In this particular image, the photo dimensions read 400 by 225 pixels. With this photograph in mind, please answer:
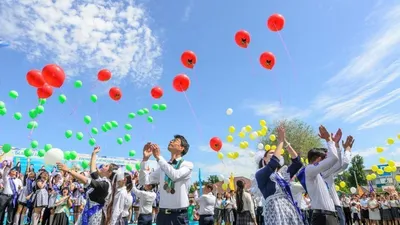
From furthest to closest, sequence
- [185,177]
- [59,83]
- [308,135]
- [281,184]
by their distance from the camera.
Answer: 1. [308,135]
2. [59,83]
3. [185,177]
4. [281,184]

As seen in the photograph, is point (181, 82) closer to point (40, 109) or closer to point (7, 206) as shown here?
point (40, 109)

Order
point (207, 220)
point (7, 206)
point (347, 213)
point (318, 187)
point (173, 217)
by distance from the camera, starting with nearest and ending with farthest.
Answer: point (173, 217)
point (318, 187)
point (207, 220)
point (7, 206)
point (347, 213)

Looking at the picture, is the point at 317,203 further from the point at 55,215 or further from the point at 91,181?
the point at 55,215

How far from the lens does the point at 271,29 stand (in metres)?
7.20

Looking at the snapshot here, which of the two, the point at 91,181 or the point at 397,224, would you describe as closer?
the point at 91,181

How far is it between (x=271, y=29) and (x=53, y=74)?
475 centimetres

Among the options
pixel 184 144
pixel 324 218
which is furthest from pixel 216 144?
pixel 324 218

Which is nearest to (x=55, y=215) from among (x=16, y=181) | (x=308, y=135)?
(x=16, y=181)

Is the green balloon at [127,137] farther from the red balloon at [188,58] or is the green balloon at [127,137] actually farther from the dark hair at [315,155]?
the dark hair at [315,155]

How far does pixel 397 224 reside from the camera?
14.3 m

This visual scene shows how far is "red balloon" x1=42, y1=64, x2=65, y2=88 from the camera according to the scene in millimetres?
6215

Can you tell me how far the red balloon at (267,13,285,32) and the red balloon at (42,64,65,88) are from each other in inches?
181

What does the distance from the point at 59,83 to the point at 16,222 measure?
5170 millimetres

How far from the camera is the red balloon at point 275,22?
710 cm
